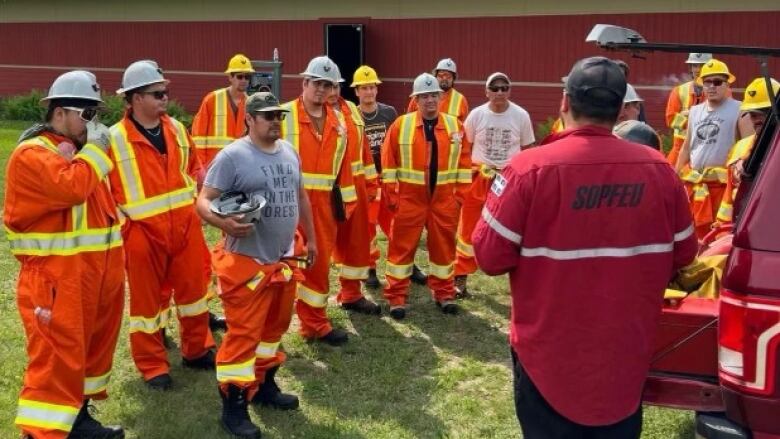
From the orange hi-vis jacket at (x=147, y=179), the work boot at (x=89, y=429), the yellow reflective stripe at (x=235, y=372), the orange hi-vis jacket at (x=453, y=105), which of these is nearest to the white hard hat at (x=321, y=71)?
the orange hi-vis jacket at (x=147, y=179)

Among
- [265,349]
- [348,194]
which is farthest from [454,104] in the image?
[265,349]

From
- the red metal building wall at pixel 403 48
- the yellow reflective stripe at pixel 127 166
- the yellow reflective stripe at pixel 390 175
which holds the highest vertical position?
the red metal building wall at pixel 403 48

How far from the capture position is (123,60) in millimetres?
21656

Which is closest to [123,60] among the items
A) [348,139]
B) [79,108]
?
[348,139]

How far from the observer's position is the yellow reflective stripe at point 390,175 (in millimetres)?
7078

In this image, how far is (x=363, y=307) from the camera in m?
7.15

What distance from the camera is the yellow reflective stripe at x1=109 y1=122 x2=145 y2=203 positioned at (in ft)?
16.6

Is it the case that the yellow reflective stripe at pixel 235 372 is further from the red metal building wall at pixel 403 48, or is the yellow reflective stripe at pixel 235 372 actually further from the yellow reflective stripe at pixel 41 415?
the red metal building wall at pixel 403 48

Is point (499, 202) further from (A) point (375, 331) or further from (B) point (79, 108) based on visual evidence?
(A) point (375, 331)

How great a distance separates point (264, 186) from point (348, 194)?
→ 1.84m

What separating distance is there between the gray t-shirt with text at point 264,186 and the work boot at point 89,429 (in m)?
1.27

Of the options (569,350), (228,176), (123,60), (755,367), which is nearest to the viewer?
(755,367)

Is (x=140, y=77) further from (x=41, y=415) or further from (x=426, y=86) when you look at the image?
(x=426, y=86)

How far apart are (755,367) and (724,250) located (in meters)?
1.53
